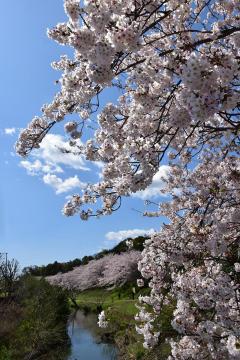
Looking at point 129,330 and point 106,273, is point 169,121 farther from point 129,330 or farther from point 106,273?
point 106,273

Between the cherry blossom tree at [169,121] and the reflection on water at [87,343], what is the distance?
43.2 feet

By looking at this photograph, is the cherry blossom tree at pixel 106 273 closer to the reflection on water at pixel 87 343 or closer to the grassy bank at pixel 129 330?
the grassy bank at pixel 129 330

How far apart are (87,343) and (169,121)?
2422cm

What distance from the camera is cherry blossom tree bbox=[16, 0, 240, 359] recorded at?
3.64m

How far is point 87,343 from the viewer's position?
84.7ft

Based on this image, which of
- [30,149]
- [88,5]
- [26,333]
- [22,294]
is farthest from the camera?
[22,294]

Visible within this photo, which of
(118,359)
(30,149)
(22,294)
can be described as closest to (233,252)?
(30,149)

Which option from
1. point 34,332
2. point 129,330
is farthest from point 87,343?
point 34,332

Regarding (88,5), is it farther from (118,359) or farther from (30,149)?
(118,359)

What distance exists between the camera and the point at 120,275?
45719 millimetres

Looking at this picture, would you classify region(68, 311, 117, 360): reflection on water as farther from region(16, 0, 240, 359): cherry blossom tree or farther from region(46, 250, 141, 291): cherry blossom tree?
region(16, 0, 240, 359): cherry blossom tree

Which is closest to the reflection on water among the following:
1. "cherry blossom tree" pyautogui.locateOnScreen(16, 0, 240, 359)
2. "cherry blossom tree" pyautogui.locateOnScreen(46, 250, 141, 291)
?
"cherry blossom tree" pyautogui.locateOnScreen(46, 250, 141, 291)

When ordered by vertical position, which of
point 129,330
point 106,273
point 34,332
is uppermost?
point 106,273

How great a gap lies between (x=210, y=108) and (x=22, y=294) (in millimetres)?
34855
